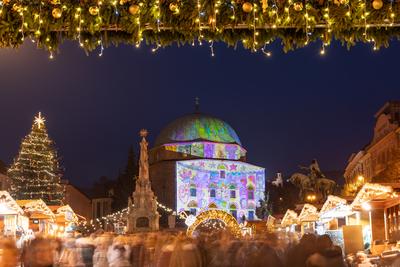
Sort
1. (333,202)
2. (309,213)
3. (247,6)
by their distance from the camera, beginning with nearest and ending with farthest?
(247,6) < (333,202) < (309,213)

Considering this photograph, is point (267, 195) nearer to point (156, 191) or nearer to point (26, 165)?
point (156, 191)

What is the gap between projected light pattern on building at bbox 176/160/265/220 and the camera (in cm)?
8575

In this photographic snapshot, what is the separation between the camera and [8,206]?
25.6m

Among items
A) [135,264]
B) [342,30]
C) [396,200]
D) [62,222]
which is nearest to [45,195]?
[62,222]

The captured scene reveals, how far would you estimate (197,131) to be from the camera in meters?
92.5

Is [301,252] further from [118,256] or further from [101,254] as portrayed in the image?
[101,254]

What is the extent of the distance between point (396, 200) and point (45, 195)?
32.9 m

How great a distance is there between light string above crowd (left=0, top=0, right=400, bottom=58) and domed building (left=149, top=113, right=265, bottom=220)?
7627 cm

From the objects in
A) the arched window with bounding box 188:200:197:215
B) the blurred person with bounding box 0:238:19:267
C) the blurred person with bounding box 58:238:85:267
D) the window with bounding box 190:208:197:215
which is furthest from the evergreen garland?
the arched window with bounding box 188:200:197:215

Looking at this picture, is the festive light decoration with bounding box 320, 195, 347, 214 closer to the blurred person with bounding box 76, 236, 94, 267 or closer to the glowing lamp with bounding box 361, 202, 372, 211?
the glowing lamp with bounding box 361, 202, 372, 211

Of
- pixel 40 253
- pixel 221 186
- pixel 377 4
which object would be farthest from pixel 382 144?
pixel 377 4

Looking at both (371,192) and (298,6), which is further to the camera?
(371,192)

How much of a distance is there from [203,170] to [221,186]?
359 centimetres

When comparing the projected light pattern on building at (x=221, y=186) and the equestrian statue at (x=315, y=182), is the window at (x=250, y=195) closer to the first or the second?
the projected light pattern on building at (x=221, y=186)
